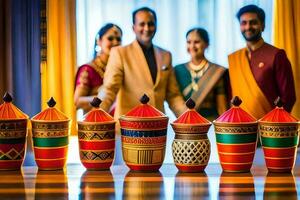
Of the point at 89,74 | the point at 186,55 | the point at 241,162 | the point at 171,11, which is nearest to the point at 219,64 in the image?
the point at 186,55

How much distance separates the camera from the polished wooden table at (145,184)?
0.76 m

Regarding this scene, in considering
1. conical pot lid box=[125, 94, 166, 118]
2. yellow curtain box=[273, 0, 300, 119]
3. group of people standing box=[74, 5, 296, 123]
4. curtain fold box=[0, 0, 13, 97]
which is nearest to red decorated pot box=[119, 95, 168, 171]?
conical pot lid box=[125, 94, 166, 118]

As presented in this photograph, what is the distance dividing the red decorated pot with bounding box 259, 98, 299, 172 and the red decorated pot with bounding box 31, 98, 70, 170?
311 millimetres

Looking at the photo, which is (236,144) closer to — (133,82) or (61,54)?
(133,82)

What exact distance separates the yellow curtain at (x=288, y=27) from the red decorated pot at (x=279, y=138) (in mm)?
2244

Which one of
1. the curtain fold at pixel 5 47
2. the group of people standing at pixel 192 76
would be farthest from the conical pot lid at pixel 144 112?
the curtain fold at pixel 5 47

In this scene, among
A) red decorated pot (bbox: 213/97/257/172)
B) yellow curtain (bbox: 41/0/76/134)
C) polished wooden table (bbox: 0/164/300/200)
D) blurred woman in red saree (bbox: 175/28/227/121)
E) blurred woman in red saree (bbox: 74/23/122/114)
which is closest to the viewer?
polished wooden table (bbox: 0/164/300/200)

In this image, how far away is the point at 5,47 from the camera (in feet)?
10.6

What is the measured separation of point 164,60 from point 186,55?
184 mm

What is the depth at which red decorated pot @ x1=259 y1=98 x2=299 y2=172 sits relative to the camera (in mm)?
915

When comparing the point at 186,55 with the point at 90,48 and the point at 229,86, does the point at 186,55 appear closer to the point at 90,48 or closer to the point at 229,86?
the point at 229,86

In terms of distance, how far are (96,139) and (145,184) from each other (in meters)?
0.14

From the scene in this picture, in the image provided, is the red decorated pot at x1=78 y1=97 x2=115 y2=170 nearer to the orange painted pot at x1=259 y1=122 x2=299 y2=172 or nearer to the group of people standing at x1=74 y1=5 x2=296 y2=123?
the orange painted pot at x1=259 y1=122 x2=299 y2=172

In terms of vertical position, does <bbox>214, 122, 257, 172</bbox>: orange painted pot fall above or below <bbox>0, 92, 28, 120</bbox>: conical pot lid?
below
